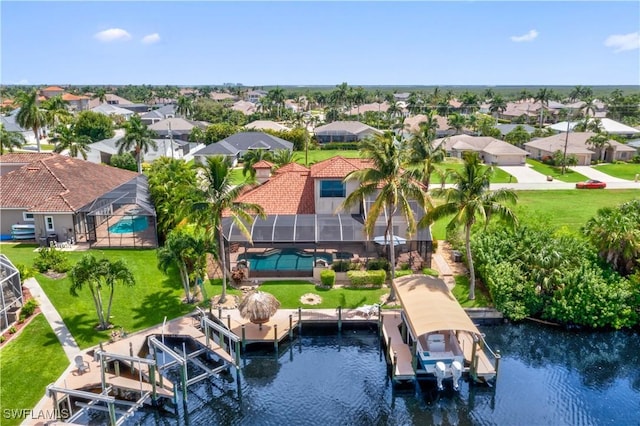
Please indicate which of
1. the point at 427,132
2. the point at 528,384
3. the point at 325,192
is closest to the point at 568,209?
the point at 427,132

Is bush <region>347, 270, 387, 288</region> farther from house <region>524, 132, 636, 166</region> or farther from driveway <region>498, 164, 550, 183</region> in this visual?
house <region>524, 132, 636, 166</region>

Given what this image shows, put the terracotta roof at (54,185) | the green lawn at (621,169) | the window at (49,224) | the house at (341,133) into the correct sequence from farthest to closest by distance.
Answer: the house at (341,133) → the green lawn at (621,169) → the terracotta roof at (54,185) → the window at (49,224)

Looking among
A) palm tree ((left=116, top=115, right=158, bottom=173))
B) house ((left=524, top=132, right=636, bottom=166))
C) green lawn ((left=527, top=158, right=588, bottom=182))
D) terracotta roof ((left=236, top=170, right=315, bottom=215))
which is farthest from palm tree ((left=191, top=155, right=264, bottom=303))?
house ((left=524, top=132, right=636, bottom=166))

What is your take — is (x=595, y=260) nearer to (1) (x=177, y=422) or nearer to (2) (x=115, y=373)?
(1) (x=177, y=422)

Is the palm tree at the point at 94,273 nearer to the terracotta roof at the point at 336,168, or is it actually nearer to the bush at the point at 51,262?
the bush at the point at 51,262

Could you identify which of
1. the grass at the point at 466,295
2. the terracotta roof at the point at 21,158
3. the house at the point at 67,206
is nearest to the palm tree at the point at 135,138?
the terracotta roof at the point at 21,158

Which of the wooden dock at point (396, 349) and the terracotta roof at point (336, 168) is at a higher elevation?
the terracotta roof at point (336, 168)

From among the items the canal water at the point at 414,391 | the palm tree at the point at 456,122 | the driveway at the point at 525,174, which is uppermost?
the palm tree at the point at 456,122
